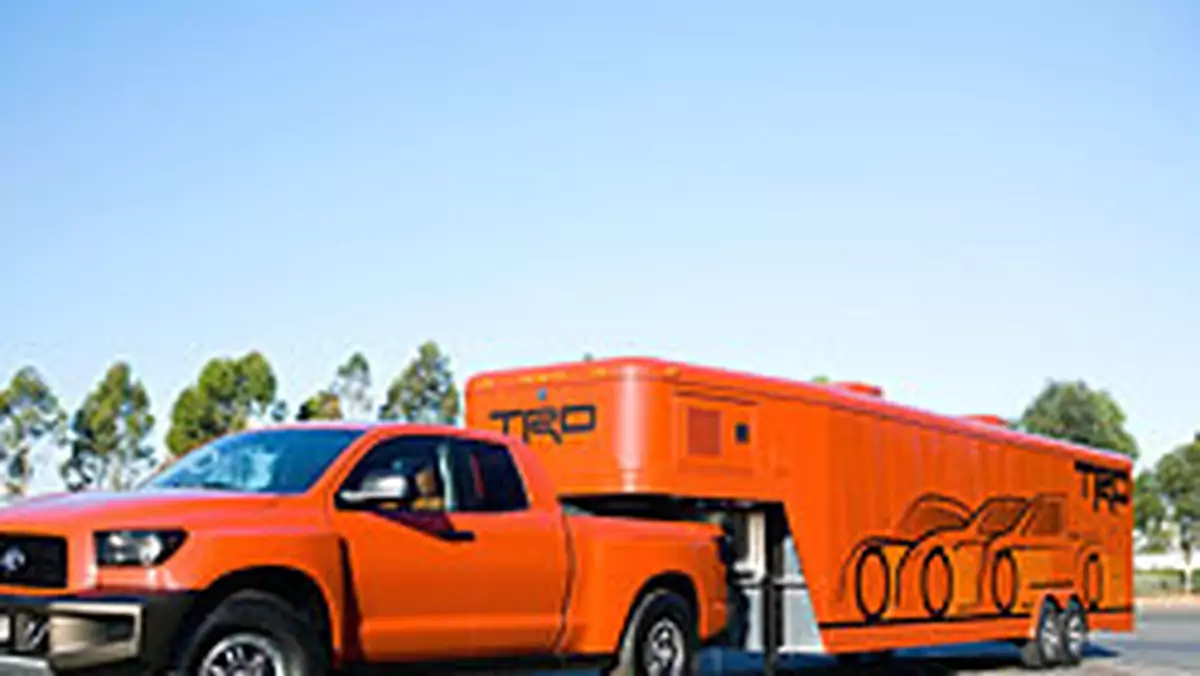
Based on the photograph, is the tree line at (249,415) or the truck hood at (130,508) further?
the tree line at (249,415)

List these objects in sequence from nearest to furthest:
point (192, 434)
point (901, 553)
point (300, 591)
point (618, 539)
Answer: point (300, 591), point (618, 539), point (901, 553), point (192, 434)

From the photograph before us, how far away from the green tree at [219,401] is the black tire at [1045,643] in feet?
169

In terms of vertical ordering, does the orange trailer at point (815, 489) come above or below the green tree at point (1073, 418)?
below

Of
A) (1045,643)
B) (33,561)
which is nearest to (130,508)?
(33,561)

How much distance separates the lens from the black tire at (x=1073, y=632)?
20.0 meters

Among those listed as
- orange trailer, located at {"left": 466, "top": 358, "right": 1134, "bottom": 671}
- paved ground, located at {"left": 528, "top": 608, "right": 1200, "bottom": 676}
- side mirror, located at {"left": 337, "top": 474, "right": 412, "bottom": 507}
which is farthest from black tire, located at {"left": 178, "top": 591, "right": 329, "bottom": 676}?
paved ground, located at {"left": 528, "top": 608, "right": 1200, "bottom": 676}

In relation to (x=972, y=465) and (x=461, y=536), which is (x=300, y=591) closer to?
(x=461, y=536)

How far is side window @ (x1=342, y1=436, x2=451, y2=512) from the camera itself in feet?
31.6

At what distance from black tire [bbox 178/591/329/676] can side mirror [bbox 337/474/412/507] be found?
0.81m

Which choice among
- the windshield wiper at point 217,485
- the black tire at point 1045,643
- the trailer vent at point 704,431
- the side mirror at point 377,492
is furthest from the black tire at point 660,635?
the black tire at point 1045,643

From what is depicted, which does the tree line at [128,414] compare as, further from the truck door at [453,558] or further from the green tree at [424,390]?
the truck door at [453,558]

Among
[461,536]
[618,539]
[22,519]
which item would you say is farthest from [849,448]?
[22,519]

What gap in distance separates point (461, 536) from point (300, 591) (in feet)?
4.58

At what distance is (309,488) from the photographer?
934 cm
